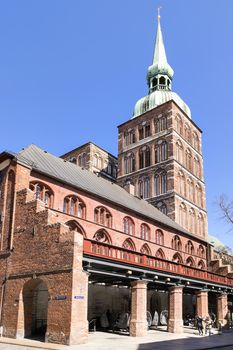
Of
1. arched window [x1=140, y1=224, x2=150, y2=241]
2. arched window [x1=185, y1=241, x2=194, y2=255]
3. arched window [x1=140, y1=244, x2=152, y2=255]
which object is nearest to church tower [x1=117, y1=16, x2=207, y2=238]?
arched window [x1=185, y1=241, x2=194, y2=255]

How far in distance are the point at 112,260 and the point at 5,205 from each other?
805cm

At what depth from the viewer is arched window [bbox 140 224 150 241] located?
36938 mm

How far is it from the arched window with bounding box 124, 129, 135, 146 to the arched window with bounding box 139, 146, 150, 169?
3500 mm

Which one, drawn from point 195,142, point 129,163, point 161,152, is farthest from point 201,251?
point 195,142

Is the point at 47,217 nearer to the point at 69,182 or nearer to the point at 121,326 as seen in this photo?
the point at 69,182

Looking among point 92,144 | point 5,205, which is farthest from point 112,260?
point 92,144

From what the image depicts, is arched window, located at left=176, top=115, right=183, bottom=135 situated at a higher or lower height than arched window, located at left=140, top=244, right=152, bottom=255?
higher

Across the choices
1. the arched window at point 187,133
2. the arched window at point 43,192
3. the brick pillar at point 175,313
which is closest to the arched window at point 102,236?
the arched window at point 43,192

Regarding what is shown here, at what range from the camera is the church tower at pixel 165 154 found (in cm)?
5456

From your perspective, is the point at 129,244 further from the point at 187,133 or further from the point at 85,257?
the point at 187,133

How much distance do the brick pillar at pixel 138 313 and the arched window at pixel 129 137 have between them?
42178 millimetres

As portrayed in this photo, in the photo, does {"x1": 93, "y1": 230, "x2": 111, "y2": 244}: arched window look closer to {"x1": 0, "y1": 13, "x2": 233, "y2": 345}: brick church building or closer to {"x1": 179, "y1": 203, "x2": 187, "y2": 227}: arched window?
{"x1": 0, "y1": 13, "x2": 233, "y2": 345}: brick church building

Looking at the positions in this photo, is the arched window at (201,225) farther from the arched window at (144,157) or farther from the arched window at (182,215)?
the arched window at (144,157)

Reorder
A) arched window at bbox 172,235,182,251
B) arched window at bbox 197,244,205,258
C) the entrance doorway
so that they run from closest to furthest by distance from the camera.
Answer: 1. the entrance doorway
2. arched window at bbox 172,235,182,251
3. arched window at bbox 197,244,205,258
